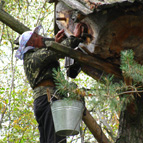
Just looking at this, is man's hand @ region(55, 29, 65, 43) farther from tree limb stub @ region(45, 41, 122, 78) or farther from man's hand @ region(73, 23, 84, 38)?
tree limb stub @ region(45, 41, 122, 78)

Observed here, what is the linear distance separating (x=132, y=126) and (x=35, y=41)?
5.07 feet

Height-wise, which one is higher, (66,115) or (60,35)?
(60,35)

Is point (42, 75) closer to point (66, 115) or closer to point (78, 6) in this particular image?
point (66, 115)

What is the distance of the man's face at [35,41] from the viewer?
354 centimetres

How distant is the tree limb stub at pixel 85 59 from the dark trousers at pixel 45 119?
72 centimetres

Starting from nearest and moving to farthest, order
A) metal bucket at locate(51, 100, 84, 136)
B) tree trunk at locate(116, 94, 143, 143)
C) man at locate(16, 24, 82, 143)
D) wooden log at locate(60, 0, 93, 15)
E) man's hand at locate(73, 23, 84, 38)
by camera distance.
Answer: wooden log at locate(60, 0, 93, 15) → metal bucket at locate(51, 100, 84, 136) → tree trunk at locate(116, 94, 143, 143) → man's hand at locate(73, 23, 84, 38) → man at locate(16, 24, 82, 143)

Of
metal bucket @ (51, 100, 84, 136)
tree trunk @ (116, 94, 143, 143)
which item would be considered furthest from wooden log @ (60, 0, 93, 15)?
tree trunk @ (116, 94, 143, 143)

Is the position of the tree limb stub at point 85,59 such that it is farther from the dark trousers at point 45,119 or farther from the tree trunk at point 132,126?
the dark trousers at point 45,119

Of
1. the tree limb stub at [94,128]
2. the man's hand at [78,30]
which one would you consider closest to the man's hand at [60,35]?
the man's hand at [78,30]

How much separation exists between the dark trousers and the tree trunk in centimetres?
64

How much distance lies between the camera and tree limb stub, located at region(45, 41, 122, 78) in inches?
106

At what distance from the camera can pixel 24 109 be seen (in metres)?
7.75

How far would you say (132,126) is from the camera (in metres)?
2.94

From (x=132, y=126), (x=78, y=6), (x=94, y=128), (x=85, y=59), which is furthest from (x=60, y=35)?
(x=132, y=126)
